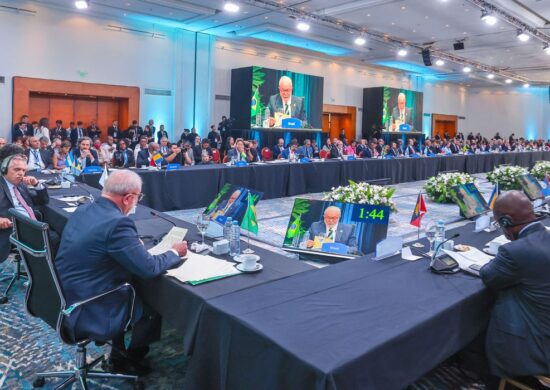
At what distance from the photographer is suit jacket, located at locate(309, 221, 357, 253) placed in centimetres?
271

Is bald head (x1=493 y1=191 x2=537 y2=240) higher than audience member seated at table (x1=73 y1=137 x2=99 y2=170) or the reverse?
the reverse

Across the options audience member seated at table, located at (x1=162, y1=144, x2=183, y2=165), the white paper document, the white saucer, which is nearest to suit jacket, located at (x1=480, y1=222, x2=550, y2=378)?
the white saucer

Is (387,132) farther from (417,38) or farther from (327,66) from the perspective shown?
(417,38)

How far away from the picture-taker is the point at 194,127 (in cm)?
1305

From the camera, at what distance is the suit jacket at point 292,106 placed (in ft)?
47.1

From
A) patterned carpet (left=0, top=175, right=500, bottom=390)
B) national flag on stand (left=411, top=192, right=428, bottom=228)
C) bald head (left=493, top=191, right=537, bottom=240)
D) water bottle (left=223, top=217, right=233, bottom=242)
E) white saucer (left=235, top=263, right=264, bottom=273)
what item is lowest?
patterned carpet (left=0, top=175, right=500, bottom=390)

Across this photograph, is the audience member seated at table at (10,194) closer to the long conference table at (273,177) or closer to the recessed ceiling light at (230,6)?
the long conference table at (273,177)

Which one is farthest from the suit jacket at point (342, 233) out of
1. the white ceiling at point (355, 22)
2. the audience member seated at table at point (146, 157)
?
the white ceiling at point (355, 22)

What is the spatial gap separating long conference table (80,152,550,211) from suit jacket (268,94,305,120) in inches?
209

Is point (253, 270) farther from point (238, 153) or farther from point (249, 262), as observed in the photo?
point (238, 153)

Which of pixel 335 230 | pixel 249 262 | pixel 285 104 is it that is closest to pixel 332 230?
pixel 335 230

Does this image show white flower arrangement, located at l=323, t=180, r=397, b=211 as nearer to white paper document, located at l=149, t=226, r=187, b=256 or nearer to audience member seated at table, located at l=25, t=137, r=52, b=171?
white paper document, located at l=149, t=226, r=187, b=256

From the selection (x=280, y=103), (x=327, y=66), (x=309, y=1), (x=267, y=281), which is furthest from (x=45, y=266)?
(x=327, y=66)

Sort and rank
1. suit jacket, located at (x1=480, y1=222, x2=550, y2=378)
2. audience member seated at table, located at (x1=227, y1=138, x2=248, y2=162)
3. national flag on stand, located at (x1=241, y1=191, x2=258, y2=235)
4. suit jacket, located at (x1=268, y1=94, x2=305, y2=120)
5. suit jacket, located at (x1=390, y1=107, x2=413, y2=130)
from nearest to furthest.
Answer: suit jacket, located at (x1=480, y1=222, x2=550, y2=378)
national flag on stand, located at (x1=241, y1=191, x2=258, y2=235)
audience member seated at table, located at (x1=227, y1=138, x2=248, y2=162)
suit jacket, located at (x1=268, y1=94, x2=305, y2=120)
suit jacket, located at (x1=390, y1=107, x2=413, y2=130)
